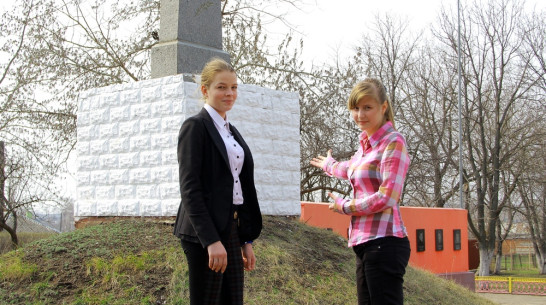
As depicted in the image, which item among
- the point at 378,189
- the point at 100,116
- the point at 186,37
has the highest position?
the point at 186,37

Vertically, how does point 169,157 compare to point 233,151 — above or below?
above

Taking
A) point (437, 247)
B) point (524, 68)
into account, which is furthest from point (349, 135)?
point (524, 68)

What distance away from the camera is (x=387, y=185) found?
3115mm

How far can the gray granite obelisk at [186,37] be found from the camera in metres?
7.64

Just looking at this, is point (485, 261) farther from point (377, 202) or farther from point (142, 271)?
point (377, 202)

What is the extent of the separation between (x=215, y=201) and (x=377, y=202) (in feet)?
2.81

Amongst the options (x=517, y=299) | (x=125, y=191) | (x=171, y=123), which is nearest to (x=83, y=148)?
(x=125, y=191)

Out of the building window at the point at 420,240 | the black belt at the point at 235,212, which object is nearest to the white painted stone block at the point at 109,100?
the black belt at the point at 235,212

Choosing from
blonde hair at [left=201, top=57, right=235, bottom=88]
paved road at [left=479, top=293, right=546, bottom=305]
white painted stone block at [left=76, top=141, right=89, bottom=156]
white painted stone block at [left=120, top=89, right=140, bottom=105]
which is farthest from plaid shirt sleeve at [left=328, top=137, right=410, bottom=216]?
paved road at [left=479, top=293, right=546, bottom=305]

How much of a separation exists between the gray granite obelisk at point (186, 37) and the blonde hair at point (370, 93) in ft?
15.0

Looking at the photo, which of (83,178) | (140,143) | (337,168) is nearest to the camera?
(337,168)

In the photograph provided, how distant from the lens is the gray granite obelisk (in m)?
7.64

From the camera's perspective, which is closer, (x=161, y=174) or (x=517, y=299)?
(x=161, y=174)

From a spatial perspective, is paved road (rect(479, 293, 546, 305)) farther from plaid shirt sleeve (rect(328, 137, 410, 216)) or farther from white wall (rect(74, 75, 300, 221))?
plaid shirt sleeve (rect(328, 137, 410, 216))
